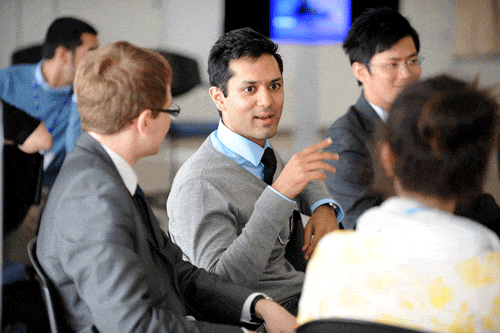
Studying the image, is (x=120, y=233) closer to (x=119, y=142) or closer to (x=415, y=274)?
(x=119, y=142)

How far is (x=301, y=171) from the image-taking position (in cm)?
111

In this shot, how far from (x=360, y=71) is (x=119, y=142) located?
1.05 meters

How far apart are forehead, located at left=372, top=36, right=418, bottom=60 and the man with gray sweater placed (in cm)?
41

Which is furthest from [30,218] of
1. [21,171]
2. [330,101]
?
[330,101]

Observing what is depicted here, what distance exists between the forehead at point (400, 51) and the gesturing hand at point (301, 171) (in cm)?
65

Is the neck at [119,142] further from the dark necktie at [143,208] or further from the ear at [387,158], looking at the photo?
the ear at [387,158]

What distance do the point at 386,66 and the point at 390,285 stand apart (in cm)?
112

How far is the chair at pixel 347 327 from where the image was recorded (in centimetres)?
63

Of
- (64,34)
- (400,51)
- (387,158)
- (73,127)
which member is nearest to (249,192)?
(387,158)

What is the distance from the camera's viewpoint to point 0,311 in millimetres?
1756

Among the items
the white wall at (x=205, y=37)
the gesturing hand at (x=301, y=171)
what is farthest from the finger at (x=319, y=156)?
the white wall at (x=205, y=37)

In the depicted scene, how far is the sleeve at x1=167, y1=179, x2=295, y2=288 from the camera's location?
42.2 inches

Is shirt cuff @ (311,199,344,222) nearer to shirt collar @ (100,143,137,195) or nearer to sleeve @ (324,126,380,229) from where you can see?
sleeve @ (324,126,380,229)

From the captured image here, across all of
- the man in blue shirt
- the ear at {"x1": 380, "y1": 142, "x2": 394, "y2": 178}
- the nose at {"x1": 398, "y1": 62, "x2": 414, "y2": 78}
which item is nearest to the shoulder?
the man in blue shirt
